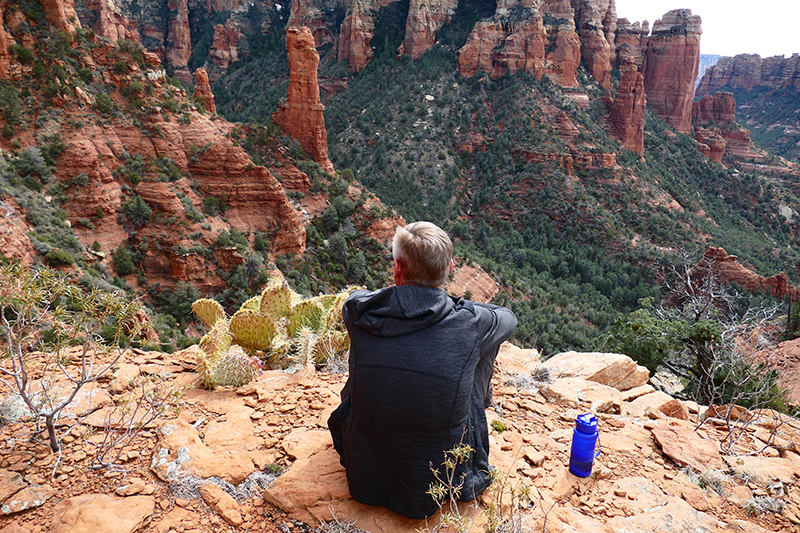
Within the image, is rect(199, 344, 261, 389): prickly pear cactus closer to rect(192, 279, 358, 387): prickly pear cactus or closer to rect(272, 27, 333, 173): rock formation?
rect(192, 279, 358, 387): prickly pear cactus

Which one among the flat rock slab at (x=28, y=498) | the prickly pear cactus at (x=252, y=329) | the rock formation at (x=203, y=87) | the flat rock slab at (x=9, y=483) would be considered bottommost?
the flat rock slab at (x=28, y=498)

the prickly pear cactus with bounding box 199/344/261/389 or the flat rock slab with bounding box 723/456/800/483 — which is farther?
the prickly pear cactus with bounding box 199/344/261/389

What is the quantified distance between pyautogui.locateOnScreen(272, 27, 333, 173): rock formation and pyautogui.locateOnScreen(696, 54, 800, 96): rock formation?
11001cm

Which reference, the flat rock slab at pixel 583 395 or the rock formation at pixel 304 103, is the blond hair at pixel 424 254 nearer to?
the flat rock slab at pixel 583 395

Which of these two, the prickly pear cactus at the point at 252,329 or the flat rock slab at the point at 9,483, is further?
the prickly pear cactus at the point at 252,329

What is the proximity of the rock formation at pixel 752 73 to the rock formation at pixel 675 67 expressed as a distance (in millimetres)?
48677

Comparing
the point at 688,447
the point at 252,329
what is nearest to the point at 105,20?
the point at 252,329

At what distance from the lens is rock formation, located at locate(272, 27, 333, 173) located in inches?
990

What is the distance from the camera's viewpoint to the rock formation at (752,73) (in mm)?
92531

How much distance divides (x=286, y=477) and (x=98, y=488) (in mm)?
1097

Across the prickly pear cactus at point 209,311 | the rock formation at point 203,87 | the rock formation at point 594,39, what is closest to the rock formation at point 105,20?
the rock formation at point 203,87

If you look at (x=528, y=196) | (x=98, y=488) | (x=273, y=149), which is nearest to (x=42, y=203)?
(x=273, y=149)

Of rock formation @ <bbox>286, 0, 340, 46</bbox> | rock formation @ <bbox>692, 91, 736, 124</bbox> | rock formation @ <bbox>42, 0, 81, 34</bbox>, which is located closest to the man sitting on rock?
rock formation @ <bbox>42, 0, 81, 34</bbox>

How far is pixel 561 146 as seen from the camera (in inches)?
1720
